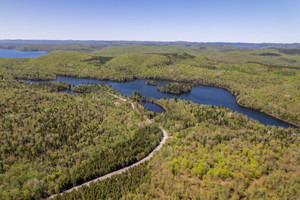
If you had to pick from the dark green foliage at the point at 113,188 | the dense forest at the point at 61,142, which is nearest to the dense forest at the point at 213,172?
the dark green foliage at the point at 113,188

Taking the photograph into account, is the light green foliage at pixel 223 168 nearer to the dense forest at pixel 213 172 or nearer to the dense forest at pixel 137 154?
the dense forest at pixel 213 172

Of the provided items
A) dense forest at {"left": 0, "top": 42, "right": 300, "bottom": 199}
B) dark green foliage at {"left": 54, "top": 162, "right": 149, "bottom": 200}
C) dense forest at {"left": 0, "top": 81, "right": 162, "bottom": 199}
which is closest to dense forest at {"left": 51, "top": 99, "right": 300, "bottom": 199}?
dark green foliage at {"left": 54, "top": 162, "right": 149, "bottom": 200}

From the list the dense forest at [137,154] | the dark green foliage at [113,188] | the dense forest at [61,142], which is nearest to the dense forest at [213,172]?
the dark green foliage at [113,188]

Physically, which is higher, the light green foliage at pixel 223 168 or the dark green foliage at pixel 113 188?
the light green foliage at pixel 223 168

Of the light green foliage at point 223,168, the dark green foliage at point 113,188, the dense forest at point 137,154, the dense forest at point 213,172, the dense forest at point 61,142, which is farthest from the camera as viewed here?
the dense forest at point 61,142

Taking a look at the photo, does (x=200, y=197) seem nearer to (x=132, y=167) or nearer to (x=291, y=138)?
(x=132, y=167)

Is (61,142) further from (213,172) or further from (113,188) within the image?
(213,172)

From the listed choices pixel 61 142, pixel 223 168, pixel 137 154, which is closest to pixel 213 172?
pixel 223 168

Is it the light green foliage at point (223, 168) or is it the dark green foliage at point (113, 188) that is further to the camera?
the dark green foliage at point (113, 188)

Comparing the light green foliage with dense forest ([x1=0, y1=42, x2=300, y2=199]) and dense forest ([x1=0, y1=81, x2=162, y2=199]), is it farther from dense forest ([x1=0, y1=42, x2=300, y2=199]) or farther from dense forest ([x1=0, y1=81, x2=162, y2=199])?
dense forest ([x1=0, y1=81, x2=162, y2=199])

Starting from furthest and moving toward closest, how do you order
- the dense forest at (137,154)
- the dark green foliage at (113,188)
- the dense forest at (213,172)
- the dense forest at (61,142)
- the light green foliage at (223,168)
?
1. the dense forest at (61,142)
2. the dark green foliage at (113,188)
3. the dense forest at (137,154)
4. the dense forest at (213,172)
5. the light green foliage at (223,168)

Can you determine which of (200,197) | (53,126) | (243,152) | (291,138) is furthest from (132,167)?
(291,138)

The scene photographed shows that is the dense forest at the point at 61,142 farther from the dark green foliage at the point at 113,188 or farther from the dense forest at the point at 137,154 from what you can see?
the dark green foliage at the point at 113,188

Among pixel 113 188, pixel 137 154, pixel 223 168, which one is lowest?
pixel 113 188
